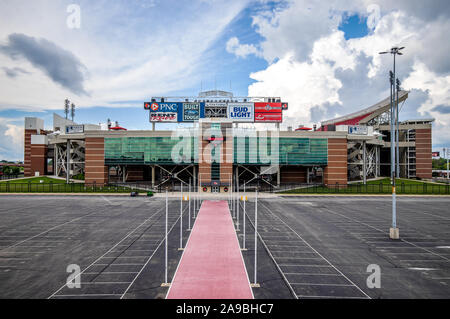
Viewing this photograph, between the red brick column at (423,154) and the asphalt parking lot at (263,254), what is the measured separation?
5782 cm

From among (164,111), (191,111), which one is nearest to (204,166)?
(191,111)

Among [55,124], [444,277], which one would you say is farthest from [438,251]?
[55,124]

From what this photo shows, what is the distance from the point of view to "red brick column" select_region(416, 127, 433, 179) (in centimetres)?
7088

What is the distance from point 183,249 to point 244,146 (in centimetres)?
3849

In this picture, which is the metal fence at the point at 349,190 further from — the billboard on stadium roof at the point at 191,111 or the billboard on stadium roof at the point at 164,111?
the billboard on stadium roof at the point at 164,111

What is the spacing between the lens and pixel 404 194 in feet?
145

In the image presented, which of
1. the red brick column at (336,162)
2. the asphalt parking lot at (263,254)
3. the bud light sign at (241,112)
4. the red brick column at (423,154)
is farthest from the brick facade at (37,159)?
the red brick column at (423,154)

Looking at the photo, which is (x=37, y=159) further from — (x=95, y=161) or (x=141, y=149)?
(x=141, y=149)

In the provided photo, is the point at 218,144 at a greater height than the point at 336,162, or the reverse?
the point at 218,144

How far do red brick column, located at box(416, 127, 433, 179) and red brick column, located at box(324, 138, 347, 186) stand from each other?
3710 centimetres

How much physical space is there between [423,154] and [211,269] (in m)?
86.0

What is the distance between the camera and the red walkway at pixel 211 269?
9.45 meters

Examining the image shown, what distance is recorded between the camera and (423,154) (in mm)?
71438
